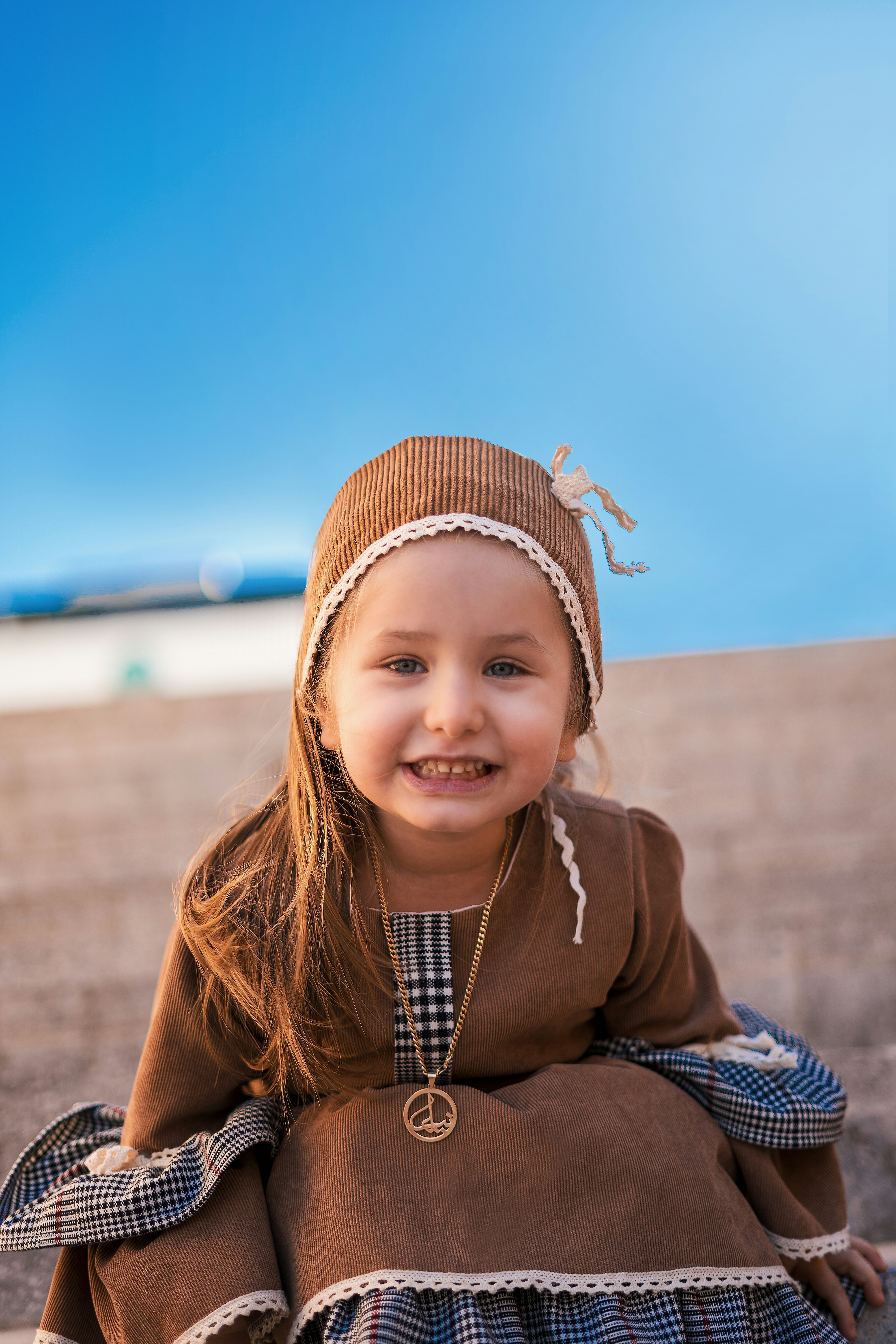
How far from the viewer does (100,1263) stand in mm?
1049

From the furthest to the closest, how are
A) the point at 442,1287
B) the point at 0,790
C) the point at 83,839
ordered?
the point at 0,790 < the point at 83,839 < the point at 442,1287

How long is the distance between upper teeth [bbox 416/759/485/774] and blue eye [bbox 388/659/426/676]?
9cm

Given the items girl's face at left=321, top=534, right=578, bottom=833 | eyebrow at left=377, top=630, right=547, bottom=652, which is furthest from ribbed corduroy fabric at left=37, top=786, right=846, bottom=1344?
eyebrow at left=377, top=630, right=547, bottom=652

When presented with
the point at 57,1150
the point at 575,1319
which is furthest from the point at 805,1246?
the point at 57,1150

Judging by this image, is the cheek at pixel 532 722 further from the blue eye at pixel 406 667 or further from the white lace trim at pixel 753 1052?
the white lace trim at pixel 753 1052

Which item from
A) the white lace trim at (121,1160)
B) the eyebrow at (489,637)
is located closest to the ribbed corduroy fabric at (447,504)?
the eyebrow at (489,637)

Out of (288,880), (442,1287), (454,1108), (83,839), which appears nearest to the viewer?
(442,1287)

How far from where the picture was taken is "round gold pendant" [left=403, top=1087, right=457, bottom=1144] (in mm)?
1092

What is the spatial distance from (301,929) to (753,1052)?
1.96ft

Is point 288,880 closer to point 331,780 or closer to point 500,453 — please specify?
point 331,780

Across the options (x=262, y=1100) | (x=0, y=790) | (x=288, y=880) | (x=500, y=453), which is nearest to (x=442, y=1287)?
(x=262, y=1100)

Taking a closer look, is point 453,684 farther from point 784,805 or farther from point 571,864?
point 784,805

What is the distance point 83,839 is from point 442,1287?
2122 mm

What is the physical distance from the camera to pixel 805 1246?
1186 mm
